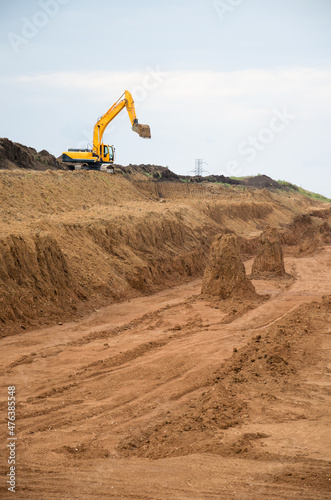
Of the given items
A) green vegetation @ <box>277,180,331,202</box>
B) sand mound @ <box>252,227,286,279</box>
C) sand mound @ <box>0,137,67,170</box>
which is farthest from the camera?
green vegetation @ <box>277,180,331,202</box>

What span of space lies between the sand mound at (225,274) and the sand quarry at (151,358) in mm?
41

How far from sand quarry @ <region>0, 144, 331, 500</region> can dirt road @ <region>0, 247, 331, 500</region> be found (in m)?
0.03

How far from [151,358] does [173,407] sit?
7.80 feet

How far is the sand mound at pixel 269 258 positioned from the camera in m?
20.1

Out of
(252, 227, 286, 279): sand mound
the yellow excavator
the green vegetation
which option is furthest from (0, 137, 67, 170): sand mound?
the green vegetation

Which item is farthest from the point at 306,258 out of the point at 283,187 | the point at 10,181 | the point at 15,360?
the point at 283,187

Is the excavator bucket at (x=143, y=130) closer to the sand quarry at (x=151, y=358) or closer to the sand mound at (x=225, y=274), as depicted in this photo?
the sand quarry at (x=151, y=358)

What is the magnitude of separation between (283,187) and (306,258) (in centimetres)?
4017

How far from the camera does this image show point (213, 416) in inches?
283

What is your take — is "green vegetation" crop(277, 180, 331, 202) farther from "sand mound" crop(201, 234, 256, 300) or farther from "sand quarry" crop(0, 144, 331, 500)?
"sand mound" crop(201, 234, 256, 300)

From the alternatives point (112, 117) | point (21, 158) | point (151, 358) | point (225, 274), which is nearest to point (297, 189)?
point (112, 117)

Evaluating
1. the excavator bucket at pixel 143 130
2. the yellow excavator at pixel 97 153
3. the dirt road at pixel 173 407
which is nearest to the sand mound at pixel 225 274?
the dirt road at pixel 173 407

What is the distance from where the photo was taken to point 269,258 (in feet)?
66.3

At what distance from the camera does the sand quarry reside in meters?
5.80
